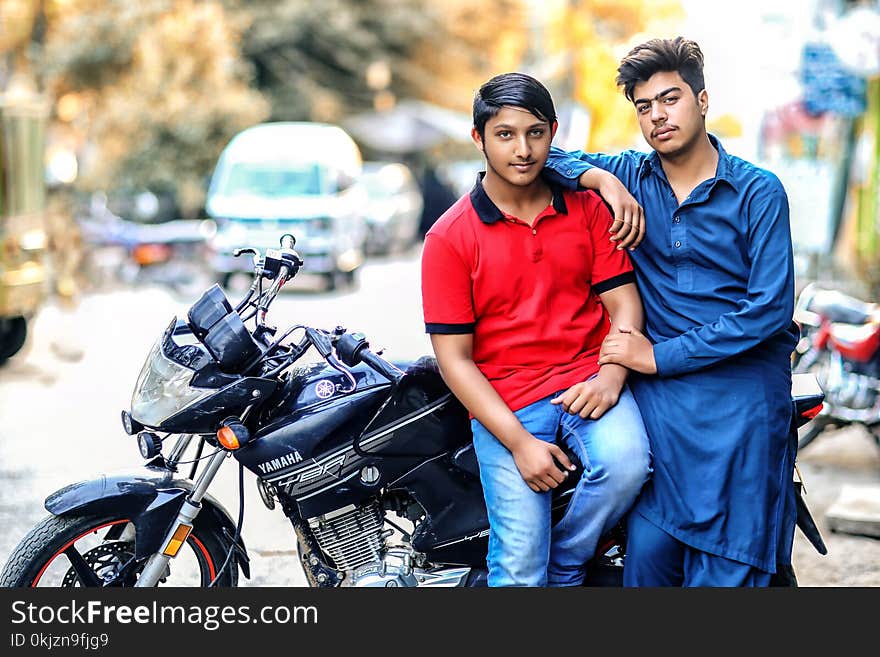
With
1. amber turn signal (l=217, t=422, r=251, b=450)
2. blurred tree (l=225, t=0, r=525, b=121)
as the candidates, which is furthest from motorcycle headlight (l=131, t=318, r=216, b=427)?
blurred tree (l=225, t=0, r=525, b=121)

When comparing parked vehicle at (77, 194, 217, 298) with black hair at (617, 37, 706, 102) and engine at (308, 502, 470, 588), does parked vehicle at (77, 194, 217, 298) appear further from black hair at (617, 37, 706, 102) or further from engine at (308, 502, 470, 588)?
black hair at (617, 37, 706, 102)

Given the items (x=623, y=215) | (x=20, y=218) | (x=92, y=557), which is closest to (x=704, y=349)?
(x=623, y=215)

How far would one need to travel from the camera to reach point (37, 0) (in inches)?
816

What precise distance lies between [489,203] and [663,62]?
594mm

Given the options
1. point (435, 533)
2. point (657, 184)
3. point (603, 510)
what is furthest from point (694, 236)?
point (435, 533)

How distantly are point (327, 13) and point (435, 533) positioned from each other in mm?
26066

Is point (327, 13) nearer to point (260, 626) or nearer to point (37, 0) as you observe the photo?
point (37, 0)

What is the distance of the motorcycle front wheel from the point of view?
3.20 meters

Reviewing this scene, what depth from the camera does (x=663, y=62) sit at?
295 cm

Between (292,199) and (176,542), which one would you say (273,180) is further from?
(176,542)

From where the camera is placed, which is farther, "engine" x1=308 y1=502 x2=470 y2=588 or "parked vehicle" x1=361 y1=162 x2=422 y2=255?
"parked vehicle" x1=361 y1=162 x2=422 y2=255

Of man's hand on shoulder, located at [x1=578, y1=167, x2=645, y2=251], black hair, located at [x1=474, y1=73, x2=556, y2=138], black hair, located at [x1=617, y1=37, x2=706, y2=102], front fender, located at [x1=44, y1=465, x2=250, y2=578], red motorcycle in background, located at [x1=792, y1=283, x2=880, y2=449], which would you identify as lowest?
red motorcycle in background, located at [x1=792, y1=283, x2=880, y2=449]

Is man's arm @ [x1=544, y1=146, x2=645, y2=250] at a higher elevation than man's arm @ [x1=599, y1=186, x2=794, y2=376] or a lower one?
higher

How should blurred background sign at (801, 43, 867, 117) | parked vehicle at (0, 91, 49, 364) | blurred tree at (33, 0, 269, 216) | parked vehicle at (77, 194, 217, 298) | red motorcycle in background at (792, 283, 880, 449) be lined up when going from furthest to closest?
blurred tree at (33, 0, 269, 216) < parked vehicle at (77, 194, 217, 298) < blurred background sign at (801, 43, 867, 117) < parked vehicle at (0, 91, 49, 364) < red motorcycle in background at (792, 283, 880, 449)
